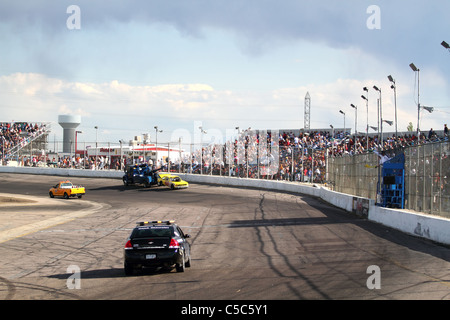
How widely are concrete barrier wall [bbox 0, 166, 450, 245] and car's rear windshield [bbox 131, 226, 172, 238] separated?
30.9 ft

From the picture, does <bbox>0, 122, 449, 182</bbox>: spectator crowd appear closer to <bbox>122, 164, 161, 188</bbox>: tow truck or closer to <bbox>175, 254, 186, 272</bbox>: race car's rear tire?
<bbox>122, 164, 161, 188</bbox>: tow truck

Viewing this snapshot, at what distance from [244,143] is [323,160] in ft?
24.6

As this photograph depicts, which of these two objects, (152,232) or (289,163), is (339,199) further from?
→ (152,232)

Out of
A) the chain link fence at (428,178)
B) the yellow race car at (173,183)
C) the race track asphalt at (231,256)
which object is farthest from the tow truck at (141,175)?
the chain link fence at (428,178)

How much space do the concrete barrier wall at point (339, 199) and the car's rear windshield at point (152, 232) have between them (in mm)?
9406

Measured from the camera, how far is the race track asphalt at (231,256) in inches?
416

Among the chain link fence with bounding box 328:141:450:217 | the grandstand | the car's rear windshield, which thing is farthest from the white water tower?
the car's rear windshield

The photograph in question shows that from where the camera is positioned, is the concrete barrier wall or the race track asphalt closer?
the race track asphalt

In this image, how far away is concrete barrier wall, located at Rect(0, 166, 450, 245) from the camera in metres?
17.7

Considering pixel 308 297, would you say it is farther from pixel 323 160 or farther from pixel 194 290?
pixel 323 160

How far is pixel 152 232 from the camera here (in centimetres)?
1317

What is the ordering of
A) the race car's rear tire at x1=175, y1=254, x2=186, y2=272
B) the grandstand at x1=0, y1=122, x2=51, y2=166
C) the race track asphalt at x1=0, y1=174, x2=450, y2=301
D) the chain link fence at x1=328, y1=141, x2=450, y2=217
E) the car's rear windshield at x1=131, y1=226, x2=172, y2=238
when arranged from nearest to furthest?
the race track asphalt at x1=0, y1=174, x2=450, y2=301, the race car's rear tire at x1=175, y1=254, x2=186, y2=272, the car's rear windshield at x1=131, y1=226, x2=172, y2=238, the chain link fence at x1=328, y1=141, x2=450, y2=217, the grandstand at x1=0, y1=122, x2=51, y2=166

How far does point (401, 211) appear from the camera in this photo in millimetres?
20672

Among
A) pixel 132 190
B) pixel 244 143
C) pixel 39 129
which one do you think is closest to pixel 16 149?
pixel 39 129
